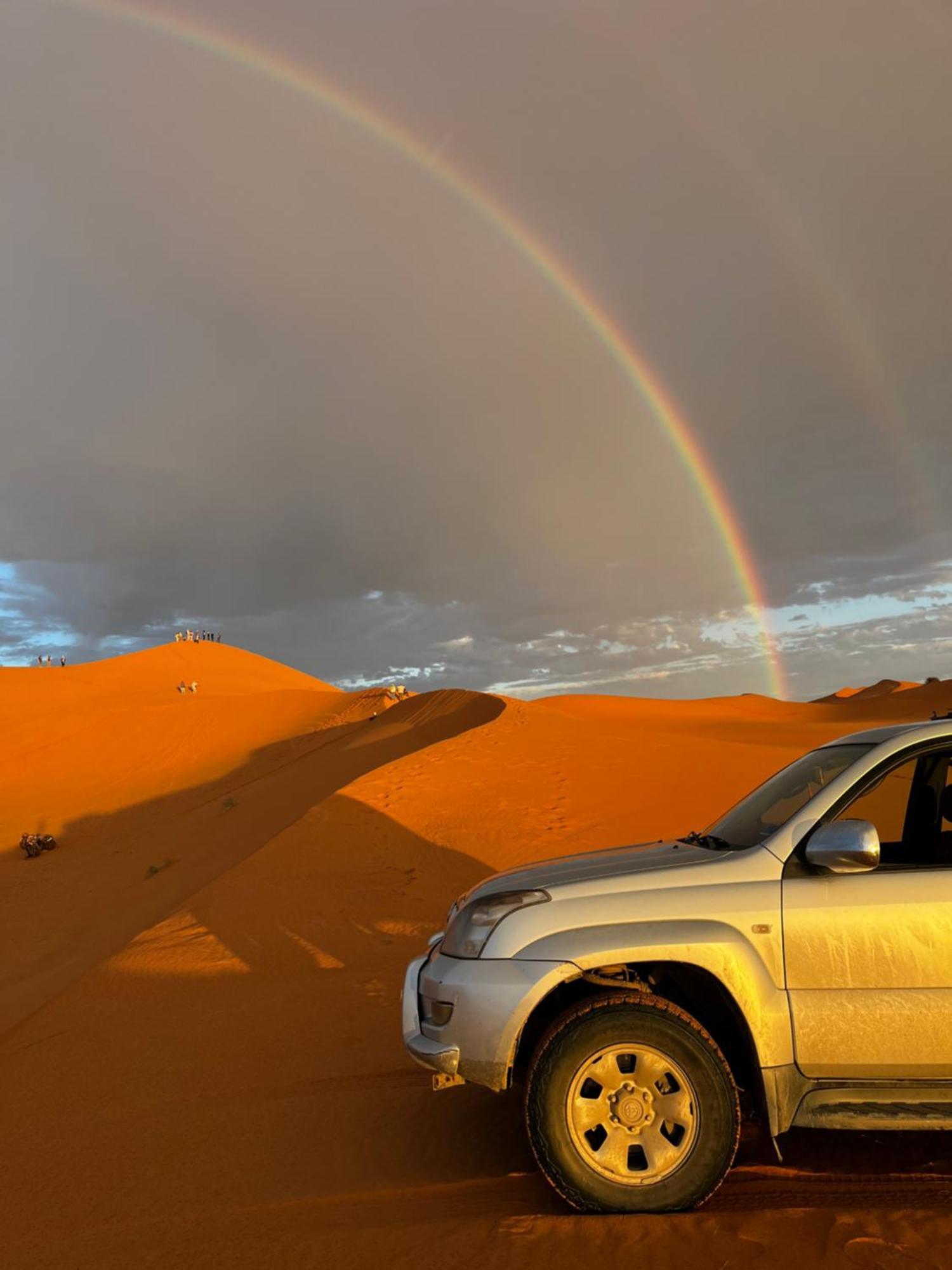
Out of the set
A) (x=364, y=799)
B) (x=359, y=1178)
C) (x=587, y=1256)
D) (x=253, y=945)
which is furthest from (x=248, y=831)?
(x=587, y=1256)

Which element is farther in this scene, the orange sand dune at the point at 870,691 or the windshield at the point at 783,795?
the orange sand dune at the point at 870,691

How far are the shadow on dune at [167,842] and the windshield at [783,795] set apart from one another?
6.73m

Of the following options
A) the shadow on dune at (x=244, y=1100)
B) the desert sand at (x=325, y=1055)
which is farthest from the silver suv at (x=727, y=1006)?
the shadow on dune at (x=244, y=1100)

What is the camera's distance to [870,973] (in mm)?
3764

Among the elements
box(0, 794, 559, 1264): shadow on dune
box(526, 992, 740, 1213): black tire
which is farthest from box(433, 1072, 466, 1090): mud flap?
box(0, 794, 559, 1264): shadow on dune

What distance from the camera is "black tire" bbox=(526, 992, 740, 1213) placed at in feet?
12.3

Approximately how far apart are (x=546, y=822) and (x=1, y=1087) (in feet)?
31.5

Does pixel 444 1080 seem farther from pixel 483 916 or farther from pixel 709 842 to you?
pixel 709 842

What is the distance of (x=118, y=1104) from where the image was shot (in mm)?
5742

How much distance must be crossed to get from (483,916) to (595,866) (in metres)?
0.63

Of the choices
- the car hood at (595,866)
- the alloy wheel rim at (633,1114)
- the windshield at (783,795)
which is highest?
the windshield at (783,795)

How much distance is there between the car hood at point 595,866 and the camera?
4.17 m

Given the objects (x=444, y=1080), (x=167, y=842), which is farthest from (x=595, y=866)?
(x=167, y=842)

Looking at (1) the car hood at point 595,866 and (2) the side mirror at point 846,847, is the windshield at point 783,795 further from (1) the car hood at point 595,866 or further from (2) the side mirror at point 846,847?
(2) the side mirror at point 846,847
